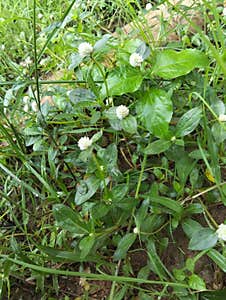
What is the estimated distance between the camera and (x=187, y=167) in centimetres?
95

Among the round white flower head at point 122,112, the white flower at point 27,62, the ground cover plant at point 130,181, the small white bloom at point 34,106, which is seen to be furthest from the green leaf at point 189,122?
the white flower at point 27,62

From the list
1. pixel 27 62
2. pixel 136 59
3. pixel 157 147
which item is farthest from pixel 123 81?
pixel 27 62

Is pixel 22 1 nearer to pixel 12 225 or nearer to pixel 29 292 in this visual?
pixel 12 225

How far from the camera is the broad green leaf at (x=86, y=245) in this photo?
88cm

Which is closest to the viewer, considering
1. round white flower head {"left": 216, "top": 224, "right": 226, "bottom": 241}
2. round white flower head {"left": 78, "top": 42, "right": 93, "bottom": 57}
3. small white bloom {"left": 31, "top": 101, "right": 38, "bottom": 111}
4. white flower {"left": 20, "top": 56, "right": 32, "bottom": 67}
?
round white flower head {"left": 216, "top": 224, "right": 226, "bottom": 241}

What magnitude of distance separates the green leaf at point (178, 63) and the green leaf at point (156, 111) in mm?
41

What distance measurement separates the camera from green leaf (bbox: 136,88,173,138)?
899 millimetres

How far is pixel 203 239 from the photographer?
2.73 feet

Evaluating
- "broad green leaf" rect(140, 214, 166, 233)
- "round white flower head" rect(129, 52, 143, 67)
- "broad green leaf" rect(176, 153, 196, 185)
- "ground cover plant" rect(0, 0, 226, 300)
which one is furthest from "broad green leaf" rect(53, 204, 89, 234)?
"round white flower head" rect(129, 52, 143, 67)

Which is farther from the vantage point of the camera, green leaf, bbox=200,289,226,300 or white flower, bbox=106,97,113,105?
white flower, bbox=106,97,113,105

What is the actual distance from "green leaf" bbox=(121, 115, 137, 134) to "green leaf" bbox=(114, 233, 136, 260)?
208 millimetres

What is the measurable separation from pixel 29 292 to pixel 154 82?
57 centimetres

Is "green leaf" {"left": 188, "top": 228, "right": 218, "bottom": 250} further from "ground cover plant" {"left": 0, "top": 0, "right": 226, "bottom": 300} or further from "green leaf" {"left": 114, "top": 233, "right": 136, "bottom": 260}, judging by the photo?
"green leaf" {"left": 114, "top": 233, "right": 136, "bottom": 260}

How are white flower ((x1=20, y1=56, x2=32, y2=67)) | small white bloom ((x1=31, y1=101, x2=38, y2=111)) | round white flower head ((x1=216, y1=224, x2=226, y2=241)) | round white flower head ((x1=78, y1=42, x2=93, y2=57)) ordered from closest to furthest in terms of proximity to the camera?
1. round white flower head ((x1=216, y1=224, x2=226, y2=241))
2. round white flower head ((x1=78, y1=42, x2=93, y2=57))
3. small white bloom ((x1=31, y1=101, x2=38, y2=111))
4. white flower ((x1=20, y1=56, x2=32, y2=67))
